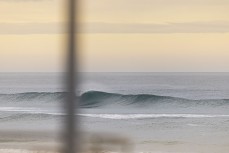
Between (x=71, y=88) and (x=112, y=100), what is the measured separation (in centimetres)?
2677

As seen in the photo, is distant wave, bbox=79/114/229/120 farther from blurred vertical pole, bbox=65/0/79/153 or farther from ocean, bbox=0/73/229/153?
blurred vertical pole, bbox=65/0/79/153

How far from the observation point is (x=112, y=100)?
93.8 ft

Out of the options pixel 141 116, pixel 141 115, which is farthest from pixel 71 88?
pixel 141 115

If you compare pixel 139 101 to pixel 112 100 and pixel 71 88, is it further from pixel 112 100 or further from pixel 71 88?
pixel 71 88

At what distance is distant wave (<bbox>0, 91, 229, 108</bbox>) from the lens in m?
27.0

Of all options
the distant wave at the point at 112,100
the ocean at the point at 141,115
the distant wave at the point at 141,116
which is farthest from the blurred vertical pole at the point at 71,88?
the distant wave at the point at 112,100

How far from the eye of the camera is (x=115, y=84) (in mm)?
37969

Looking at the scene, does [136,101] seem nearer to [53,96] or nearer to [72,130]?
[53,96]

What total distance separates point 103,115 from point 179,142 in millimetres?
7000

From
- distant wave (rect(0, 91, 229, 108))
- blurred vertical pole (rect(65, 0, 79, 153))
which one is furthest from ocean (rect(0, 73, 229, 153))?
blurred vertical pole (rect(65, 0, 79, 153))

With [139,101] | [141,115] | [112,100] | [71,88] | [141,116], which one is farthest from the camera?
[112,100]

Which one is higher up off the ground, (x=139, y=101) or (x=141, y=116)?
(x=141, y=116)

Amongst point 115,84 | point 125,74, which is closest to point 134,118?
point 115,84

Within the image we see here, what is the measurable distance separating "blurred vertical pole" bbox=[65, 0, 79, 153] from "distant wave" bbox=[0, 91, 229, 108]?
79.5 feet
